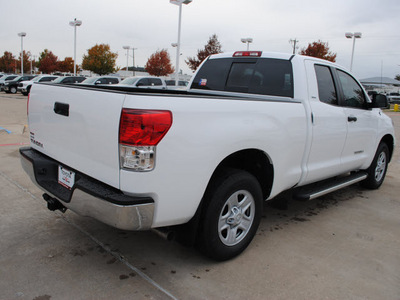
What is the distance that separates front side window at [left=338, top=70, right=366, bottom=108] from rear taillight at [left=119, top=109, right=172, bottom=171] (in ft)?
9.54

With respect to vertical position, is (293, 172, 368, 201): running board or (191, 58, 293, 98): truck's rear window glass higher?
(191, 58, 293, 98): truck's rear window glass

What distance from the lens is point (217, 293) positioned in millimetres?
2639

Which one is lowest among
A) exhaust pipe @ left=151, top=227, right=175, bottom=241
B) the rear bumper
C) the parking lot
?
the parking lot

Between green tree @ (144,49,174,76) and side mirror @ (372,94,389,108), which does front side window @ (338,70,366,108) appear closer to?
side mirror @ (372,94,389,108)

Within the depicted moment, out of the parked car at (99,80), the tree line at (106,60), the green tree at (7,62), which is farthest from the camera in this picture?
the green tree at (7,62)

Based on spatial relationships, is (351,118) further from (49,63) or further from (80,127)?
(49,63)

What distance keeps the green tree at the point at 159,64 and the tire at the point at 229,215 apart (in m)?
63.8

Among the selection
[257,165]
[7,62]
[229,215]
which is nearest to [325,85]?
[257,165]

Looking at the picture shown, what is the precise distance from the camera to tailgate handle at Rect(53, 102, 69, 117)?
110 inches

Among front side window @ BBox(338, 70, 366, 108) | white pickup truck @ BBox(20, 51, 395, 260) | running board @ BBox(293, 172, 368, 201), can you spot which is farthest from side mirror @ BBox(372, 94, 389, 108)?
running board @ BBox(293, 172, 368, 201)

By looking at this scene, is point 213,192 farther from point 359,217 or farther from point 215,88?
point 359,217

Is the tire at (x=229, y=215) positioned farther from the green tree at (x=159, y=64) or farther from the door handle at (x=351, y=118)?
the green tree at (x=159, y=64)

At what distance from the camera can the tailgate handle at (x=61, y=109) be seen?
2.79 m

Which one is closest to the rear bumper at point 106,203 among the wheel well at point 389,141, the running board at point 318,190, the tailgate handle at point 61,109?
the tailgate handle at point 61,109
